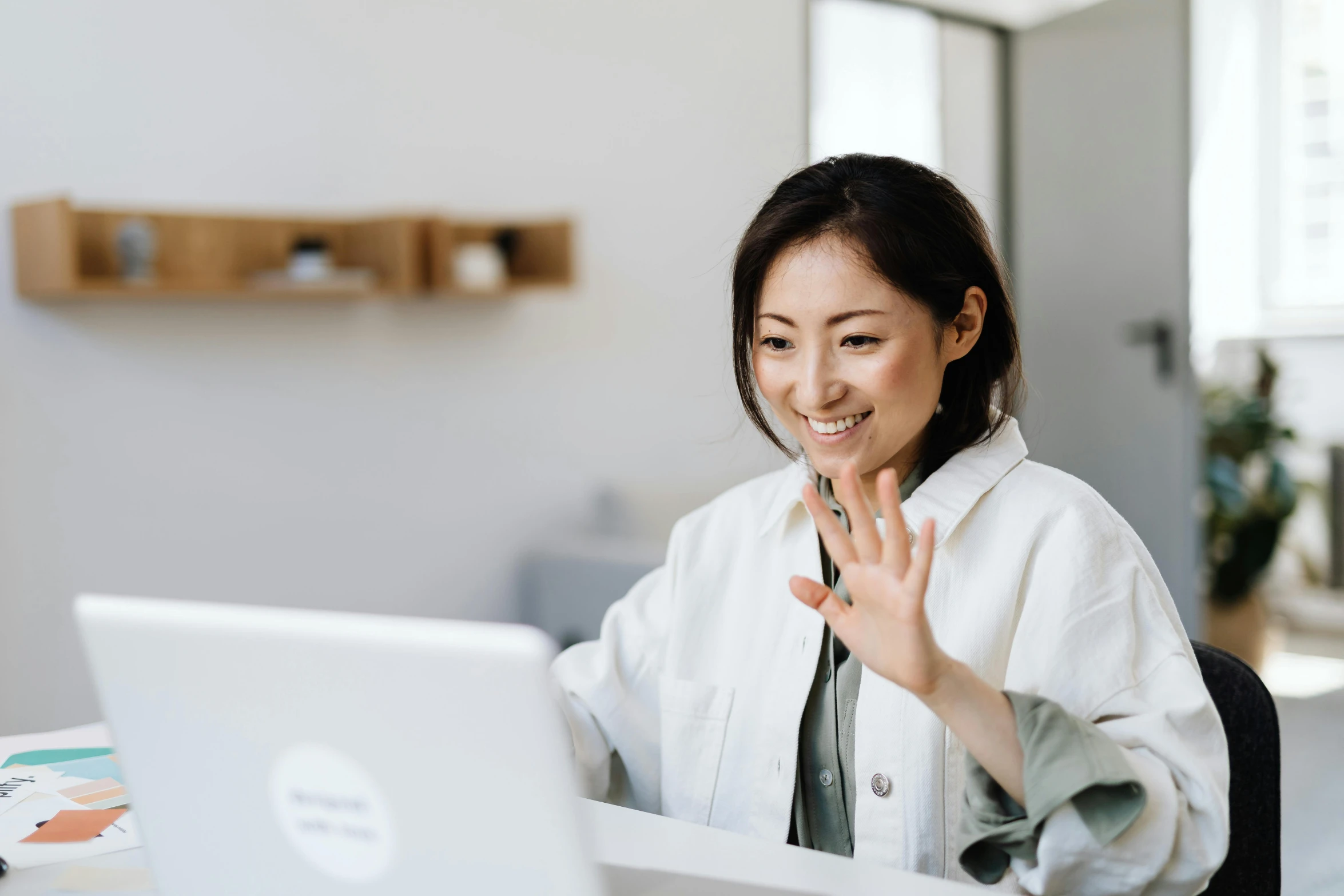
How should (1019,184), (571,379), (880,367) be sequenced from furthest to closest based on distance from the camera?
1. (1019,184)
2. (571,379)
3. (880,367)

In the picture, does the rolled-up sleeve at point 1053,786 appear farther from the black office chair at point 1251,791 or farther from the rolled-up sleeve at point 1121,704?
the black office chair at point 1251,791

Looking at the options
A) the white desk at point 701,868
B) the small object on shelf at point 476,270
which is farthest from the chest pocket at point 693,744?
the small object on shelf at point 476,270

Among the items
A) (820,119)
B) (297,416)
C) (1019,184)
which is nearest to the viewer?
(297,416)

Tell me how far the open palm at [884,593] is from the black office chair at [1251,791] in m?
0.37

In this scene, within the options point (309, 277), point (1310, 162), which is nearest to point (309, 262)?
point (309, 277)

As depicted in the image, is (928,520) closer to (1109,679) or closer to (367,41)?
(1109,679)

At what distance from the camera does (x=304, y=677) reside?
25.3 inches

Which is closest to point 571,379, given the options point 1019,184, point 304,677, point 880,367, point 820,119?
point 820,119

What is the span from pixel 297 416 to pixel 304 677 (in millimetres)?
2072

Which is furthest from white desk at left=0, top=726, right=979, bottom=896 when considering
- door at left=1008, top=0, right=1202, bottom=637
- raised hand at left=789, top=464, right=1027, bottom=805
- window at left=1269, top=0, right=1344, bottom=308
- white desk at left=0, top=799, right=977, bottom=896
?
window at left=1269, top=0, right=1344, bottom=308

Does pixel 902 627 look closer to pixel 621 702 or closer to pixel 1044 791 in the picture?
pixel 1044 791

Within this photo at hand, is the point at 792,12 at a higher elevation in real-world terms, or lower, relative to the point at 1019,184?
higher

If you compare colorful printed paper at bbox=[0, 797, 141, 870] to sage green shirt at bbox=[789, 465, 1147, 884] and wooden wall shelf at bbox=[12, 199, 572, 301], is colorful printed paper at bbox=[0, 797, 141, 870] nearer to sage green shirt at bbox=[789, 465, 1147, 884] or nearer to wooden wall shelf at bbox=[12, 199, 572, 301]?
sage green shirt at bbox=[789, 465, 1147, 884]

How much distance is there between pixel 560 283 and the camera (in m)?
2.85
